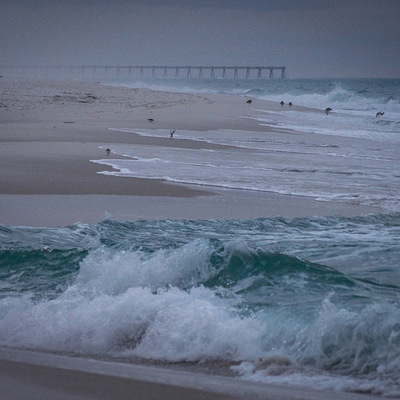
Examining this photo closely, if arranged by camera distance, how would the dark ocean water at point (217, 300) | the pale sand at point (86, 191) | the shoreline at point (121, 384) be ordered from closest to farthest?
Result: the shoreline at point (121, 384) < the dark ocean water at point (217, 300) < the pale sand at point (86, 191)

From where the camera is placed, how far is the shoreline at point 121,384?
285 centimetres

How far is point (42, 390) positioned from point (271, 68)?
13535 centimetres

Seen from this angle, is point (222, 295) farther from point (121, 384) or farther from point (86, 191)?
point (86, 191)

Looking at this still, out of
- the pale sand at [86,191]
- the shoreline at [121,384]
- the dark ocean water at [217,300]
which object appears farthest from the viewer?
the pale sand at [86,191]

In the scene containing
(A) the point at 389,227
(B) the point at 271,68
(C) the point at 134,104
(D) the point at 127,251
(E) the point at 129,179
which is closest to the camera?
(D) the point at 127,251

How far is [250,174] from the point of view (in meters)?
9.96

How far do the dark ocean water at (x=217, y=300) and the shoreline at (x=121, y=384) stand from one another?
142mm

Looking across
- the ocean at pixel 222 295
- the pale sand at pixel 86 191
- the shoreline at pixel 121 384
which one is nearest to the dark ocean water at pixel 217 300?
the ocean at pixel 222 295

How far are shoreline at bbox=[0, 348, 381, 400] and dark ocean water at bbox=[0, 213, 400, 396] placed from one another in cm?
14

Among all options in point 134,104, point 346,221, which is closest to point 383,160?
point 346,221

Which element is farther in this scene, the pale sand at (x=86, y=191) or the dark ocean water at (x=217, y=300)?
the pale sand at (x=86, y=191)

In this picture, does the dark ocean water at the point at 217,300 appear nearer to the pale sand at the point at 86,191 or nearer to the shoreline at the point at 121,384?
the shoreline at the point at 121,384

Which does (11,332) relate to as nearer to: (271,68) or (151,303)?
(151,303)

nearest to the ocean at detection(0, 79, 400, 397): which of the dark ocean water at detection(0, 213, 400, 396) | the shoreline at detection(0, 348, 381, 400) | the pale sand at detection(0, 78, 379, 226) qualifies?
the dark ocean water at detection(0, 213, 400, 396)
